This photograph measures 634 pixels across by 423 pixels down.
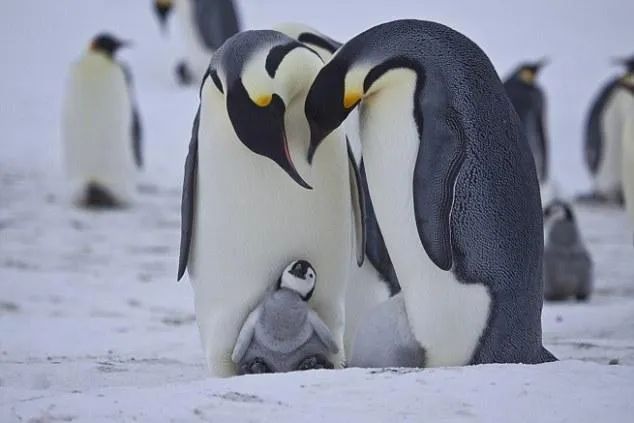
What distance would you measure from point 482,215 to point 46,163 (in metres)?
8.09

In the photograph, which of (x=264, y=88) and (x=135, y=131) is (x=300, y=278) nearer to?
(x=264, y=88)

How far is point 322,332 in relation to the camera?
13.2 ft

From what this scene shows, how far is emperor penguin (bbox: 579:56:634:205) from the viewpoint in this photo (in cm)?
1134

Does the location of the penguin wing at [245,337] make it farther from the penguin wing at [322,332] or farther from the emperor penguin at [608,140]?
the emperor penguin at [608,140]

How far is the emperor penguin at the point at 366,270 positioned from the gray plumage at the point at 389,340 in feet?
2.59

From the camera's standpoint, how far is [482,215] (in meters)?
3.68

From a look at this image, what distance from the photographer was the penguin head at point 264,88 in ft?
12.5

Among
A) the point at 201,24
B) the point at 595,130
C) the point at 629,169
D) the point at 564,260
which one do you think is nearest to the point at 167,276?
the point at 564,260

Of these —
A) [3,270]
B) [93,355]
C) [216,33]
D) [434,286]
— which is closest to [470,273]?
[434,286]

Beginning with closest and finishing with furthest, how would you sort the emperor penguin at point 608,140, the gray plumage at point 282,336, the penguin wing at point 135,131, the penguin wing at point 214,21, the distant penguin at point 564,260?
the gray plumage at point 282,336, the distant penguin at point 564,260, the penguin wing at point 135,131, the emperor penguin at point 608,140, the penguin wing at point 214,21

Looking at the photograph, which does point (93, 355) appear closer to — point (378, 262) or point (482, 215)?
point (378, 262)

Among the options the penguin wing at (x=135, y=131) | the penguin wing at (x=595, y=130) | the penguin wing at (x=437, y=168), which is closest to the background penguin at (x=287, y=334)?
the penguin wing at (x=437, y=168)

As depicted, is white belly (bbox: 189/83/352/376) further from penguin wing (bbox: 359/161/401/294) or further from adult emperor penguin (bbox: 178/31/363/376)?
penguin wing (bbox: 359/161/401/294)

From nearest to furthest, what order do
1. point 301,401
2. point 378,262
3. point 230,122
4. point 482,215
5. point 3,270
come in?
point 301,401
point 482,215
point 230,122
point 378,262
point 3,270
